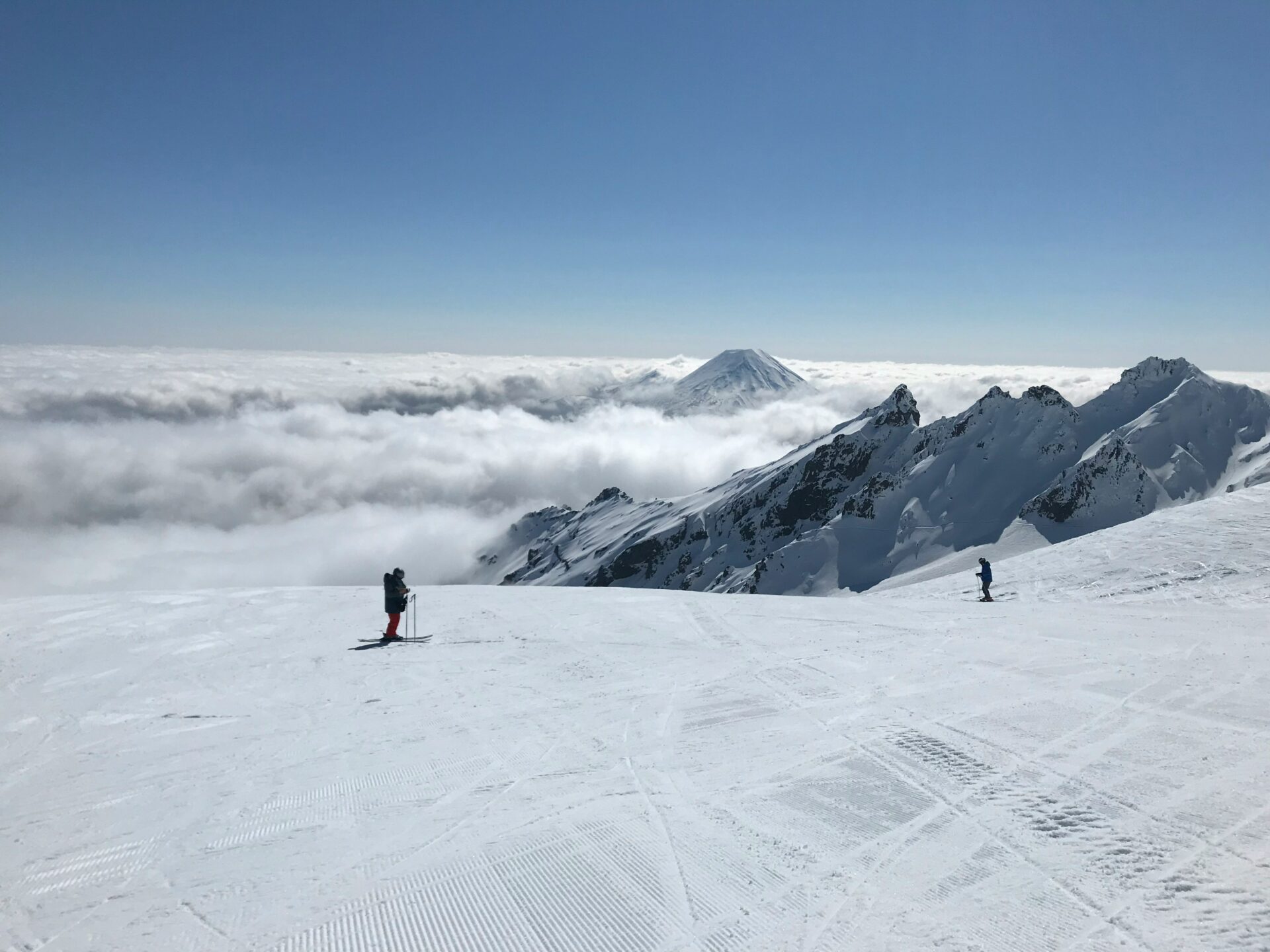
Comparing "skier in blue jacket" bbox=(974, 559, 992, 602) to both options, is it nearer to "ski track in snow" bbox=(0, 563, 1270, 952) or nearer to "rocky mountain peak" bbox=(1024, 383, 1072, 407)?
"ski track in snow" bbox=(0, 563, 1270, 952)

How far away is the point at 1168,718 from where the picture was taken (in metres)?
7.57

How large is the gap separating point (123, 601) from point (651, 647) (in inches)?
547

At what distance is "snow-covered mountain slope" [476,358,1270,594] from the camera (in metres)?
92.2

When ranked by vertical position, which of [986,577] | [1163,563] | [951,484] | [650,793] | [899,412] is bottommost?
[951,484]

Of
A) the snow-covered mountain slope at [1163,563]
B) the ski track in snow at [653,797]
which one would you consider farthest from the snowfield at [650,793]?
the snow-covered mountain slope at [1163,563]

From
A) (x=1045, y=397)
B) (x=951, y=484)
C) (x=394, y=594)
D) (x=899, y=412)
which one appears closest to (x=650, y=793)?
(x=394, y=594)

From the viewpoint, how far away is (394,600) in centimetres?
1398

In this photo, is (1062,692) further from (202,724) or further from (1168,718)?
(202,724)

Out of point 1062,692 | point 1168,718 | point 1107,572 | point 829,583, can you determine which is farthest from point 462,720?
point 829,583

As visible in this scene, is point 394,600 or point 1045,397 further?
point 1045,397

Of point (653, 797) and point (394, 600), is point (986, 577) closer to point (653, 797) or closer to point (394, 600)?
point (394, 600)

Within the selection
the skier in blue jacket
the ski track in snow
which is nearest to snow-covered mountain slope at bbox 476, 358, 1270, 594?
the skier in blue jacket

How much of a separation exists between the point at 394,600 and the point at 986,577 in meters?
16.3

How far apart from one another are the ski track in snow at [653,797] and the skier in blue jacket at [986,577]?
22.9 ft
